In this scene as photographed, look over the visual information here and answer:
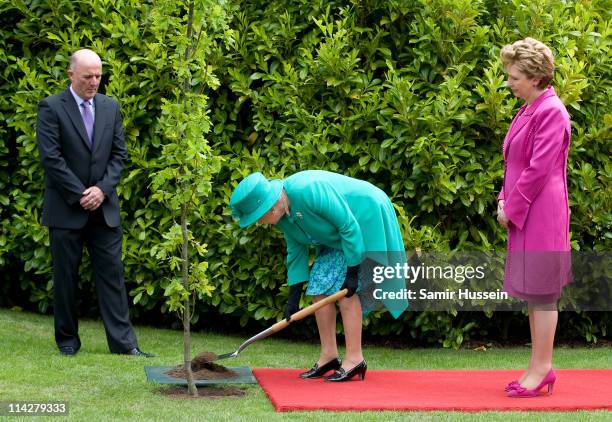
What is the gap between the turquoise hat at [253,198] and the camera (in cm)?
625

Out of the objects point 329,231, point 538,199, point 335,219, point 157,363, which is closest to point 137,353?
point 157,363

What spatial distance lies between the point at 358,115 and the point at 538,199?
2.32 meters

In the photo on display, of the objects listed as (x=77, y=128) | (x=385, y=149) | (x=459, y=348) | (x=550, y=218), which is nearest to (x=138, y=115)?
(x=77, y=128)

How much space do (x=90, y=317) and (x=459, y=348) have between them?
11.4 ft

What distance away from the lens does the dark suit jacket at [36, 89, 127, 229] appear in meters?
7.49

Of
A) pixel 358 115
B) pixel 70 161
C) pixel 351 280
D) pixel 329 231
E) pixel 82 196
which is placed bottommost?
pixel 351 280

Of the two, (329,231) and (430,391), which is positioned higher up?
(329,231)

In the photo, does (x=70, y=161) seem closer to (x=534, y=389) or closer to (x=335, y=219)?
(x=335, y=219)

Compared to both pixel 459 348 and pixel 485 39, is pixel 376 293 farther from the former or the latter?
pixel 485 39

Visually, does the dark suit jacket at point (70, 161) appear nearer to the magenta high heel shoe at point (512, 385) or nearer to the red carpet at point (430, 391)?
the red carpet at point (430, 391)

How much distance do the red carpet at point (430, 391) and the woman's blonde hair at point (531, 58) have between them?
1913 millimetres

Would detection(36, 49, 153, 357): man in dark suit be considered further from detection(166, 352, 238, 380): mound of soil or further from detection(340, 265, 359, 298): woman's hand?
detection(340, 265, 359, 298): woman's hand

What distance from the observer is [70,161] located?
299 inches

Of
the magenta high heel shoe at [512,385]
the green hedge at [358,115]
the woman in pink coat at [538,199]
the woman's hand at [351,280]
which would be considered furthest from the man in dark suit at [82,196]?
the woman in pink coat at [538,199]
